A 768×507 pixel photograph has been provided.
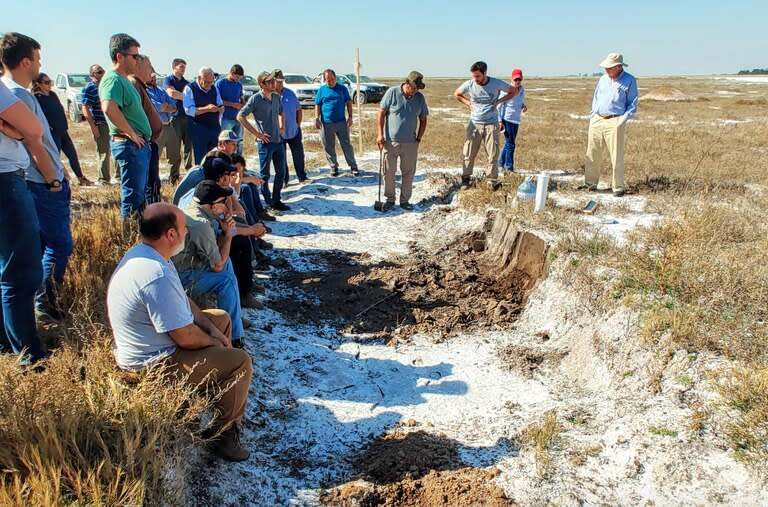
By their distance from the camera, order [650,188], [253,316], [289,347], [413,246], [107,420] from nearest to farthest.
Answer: [107,420]
[289,347]
[253,316]
[413,246]
[650,188]

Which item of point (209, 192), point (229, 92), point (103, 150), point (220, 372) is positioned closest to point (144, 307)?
point (220, 372)

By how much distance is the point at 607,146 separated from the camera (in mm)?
7355

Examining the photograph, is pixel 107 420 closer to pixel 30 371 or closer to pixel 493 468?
pixel 30 371

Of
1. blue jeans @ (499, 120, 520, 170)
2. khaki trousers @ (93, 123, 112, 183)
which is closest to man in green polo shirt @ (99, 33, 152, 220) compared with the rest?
khaki trousers @ (93, 123, 112, 183)

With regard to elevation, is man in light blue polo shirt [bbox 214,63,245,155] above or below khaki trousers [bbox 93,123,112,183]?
above

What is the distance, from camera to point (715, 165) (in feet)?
31.1

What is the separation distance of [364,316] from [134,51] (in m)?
3.17

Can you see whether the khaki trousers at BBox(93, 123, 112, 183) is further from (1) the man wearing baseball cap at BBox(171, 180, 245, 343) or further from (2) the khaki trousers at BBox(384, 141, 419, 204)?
(1) the man wearing baseball cap at BBox(171, 180, 245, 343)

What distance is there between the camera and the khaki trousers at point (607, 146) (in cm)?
705

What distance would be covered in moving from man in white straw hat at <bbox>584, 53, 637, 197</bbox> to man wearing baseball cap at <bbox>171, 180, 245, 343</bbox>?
5.43 m

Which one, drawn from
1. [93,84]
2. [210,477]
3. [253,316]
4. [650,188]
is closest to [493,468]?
[210,477]

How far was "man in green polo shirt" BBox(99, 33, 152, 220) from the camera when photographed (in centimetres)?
447

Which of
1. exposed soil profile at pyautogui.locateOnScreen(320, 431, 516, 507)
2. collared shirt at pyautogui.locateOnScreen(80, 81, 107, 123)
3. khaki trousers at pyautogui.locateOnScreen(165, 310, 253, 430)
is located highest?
collared shirt at pyautogui.locateOnScreen(80, 81, 107, 123)

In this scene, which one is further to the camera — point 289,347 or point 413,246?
point 413,246
